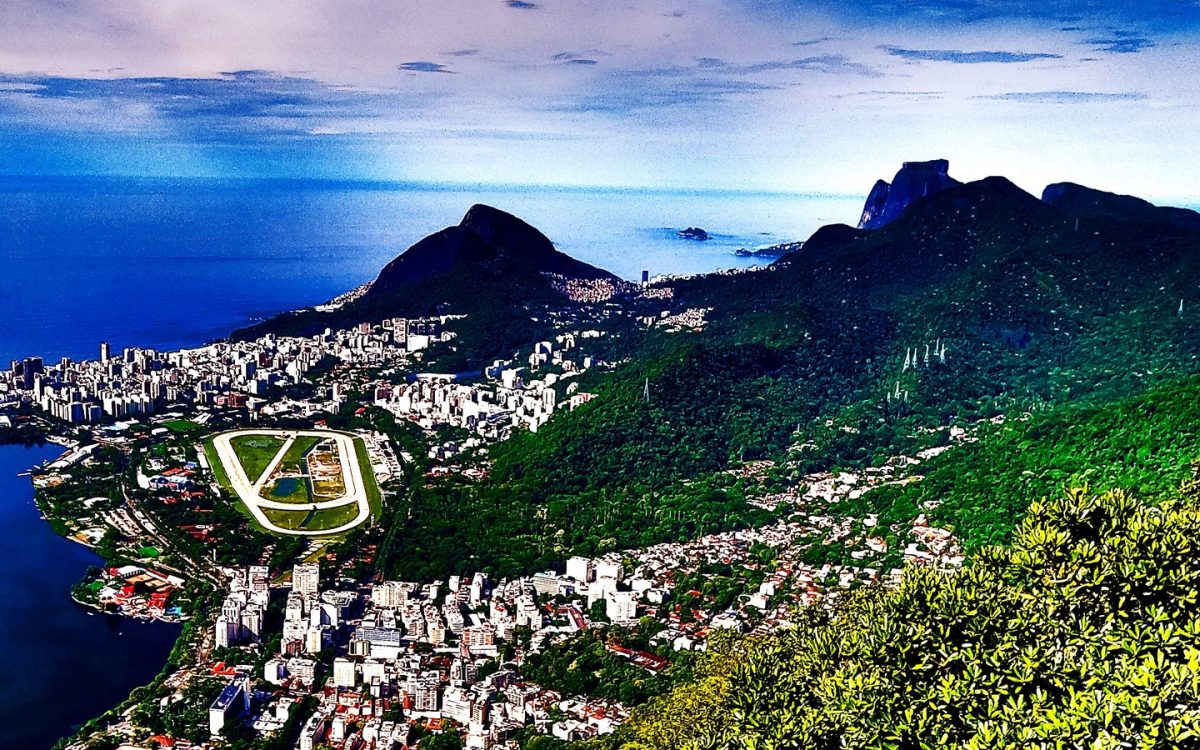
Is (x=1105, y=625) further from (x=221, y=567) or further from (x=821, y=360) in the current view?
(x=821, y=360)

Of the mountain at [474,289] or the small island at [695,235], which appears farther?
→ the small island at [695,235]

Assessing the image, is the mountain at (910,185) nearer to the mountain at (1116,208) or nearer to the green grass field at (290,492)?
the mountain at (1116,208)

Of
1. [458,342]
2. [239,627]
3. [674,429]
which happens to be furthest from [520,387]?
[239,627]

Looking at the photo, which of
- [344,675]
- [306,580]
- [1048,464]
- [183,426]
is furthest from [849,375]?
[183,426]

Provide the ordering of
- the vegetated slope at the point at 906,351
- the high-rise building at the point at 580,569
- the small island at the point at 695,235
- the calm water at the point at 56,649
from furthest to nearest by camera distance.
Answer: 1. the small island at the point at 695,235
2. the vegetated slope at the point at 906,351
3. the high-rise building at the point at 580,569
4. the calm water at the point at 56,649

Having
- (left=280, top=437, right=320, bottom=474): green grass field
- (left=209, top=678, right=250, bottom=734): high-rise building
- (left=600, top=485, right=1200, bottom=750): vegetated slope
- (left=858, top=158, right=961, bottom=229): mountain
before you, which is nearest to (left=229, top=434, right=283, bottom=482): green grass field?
(left=280, top=437, right=320, bottom=474): green grass field

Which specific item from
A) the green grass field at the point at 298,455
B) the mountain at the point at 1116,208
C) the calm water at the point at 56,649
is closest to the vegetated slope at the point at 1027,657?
the calm water at the point at 56,649

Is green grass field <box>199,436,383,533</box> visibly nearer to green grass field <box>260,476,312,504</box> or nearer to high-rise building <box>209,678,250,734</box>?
green grass field <box>260,476,312,504</box>
